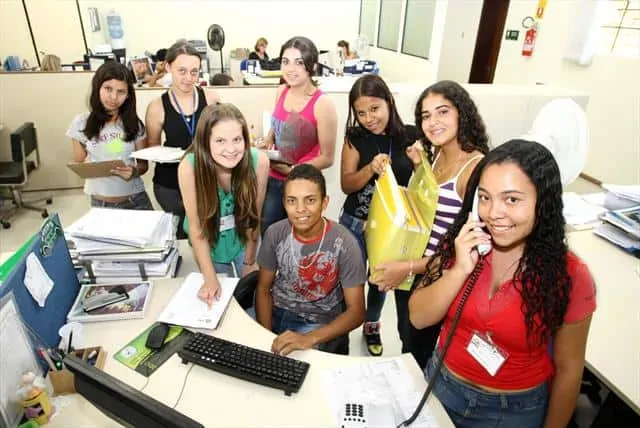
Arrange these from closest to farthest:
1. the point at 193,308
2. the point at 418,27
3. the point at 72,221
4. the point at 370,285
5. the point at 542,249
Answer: the point at 542,249
the point at 193,308
the point at 370,285
the point at 72,221
the point at 418,27

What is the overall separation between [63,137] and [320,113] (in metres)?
3.11

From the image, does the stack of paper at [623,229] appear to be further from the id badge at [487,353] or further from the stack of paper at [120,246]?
the stack of paper at [120,246]

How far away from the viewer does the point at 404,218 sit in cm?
135

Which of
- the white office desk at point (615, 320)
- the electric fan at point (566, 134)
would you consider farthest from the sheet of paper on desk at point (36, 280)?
the electric fan at point (566, 134)

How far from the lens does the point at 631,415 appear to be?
158 cm

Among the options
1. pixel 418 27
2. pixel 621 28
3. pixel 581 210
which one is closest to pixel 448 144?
pixel 581 210

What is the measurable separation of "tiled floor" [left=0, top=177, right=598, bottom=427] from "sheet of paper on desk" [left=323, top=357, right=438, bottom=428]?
942 millimetres

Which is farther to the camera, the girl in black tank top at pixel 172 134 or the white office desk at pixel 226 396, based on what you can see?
the girl in black tank top at pixel 172 134

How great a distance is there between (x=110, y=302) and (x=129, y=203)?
35.8 inches

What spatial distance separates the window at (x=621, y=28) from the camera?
412cm

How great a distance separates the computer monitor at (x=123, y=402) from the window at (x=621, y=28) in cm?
522

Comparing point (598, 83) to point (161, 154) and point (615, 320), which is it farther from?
point (161, 154)

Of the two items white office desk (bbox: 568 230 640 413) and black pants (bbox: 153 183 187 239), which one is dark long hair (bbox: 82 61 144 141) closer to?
black pants (bbox: 153 183 187 239)

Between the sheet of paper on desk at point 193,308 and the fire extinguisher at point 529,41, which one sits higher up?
the fire extinguisher at point 529,41
